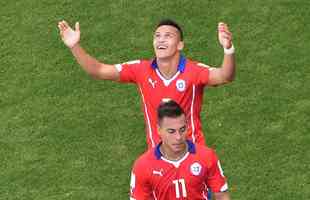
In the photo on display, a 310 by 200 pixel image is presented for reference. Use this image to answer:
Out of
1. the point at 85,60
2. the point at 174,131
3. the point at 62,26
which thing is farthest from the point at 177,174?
the point at 62,26

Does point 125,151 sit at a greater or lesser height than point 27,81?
lesser

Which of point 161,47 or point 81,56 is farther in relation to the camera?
point 81,56

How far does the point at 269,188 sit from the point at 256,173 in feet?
1.28

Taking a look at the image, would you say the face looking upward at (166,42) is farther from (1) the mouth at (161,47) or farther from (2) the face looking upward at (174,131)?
(2) the face looking upward at (174,131)

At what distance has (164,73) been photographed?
1113 centimetres

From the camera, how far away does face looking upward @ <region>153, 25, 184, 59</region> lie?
35.6 feet

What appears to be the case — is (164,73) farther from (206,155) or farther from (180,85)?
(206,155)

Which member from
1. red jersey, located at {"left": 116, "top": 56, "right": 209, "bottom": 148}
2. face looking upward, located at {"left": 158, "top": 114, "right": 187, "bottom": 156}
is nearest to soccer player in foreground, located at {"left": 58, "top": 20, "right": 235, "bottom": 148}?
red jersey, located at {"left": 116, "top": 56, "right": 209, "bottom": 148}

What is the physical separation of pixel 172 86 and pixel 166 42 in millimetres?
610

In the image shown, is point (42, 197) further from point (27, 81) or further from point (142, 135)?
point (27, 81)

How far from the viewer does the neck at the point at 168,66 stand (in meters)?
11.0

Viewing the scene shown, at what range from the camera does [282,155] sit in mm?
13461

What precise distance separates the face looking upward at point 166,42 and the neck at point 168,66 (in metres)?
0.10

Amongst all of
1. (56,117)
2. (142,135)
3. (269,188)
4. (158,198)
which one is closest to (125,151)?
(142,135)
